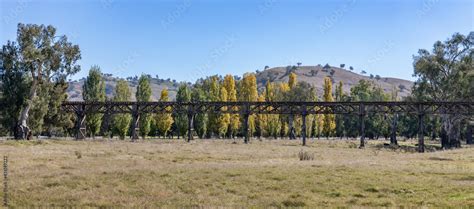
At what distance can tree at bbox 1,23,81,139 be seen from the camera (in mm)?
50812

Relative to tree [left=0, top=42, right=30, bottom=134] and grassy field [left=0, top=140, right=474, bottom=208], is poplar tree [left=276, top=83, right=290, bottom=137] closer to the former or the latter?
tree [left=0, top=42, right=30, bottom=134]

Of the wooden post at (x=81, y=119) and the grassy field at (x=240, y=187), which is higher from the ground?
the wooden post at (x=81, y=119)

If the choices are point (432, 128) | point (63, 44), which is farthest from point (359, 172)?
point (432, 128)

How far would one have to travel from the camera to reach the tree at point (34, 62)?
5081 centimetres

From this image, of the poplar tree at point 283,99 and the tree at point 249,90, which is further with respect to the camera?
the poplar tree at point 283,99

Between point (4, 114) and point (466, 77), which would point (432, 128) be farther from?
point (4, 114)

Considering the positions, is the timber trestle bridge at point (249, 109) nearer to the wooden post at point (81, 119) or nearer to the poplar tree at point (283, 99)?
the wooden post at point (81, 119)

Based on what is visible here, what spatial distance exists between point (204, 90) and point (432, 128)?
57.8m

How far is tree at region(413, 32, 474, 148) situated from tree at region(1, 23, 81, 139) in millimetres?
49507

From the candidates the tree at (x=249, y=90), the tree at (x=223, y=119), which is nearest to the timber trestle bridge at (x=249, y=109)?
the tree at (x=223, y=119)

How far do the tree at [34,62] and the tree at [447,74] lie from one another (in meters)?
49.5

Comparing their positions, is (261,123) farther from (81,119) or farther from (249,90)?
(81,119)

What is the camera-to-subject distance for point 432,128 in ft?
369

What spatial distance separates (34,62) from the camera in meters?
51.3
